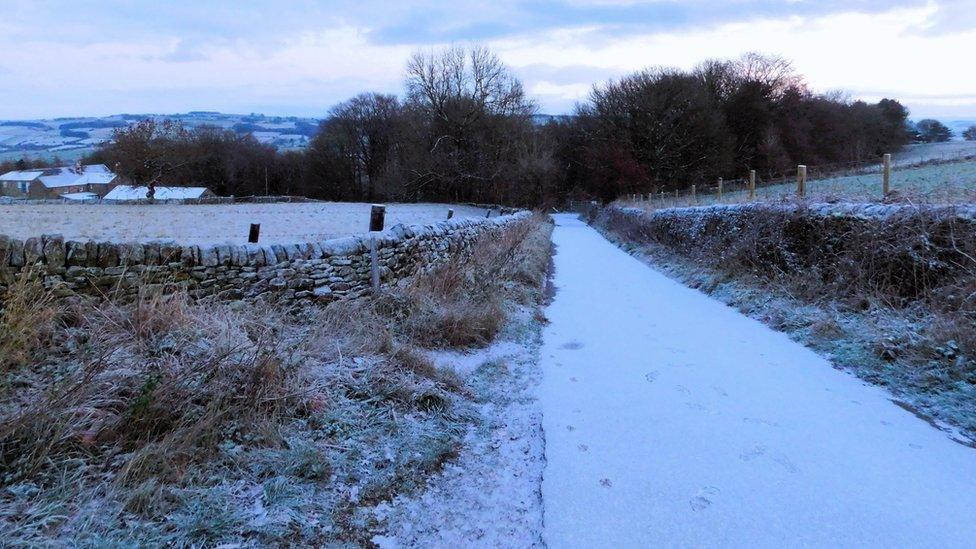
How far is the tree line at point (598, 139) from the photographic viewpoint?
4588 cm

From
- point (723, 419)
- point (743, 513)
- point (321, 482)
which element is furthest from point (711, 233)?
point (321, 482)

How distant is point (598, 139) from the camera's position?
5188 cm

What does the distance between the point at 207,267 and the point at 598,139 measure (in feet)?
165

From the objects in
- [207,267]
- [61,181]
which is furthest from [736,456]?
[61,181]

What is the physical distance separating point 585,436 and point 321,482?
1.89m

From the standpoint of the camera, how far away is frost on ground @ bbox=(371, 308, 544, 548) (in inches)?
110

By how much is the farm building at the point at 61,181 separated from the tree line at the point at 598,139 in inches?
644

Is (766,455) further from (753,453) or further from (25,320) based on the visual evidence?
(25,320)

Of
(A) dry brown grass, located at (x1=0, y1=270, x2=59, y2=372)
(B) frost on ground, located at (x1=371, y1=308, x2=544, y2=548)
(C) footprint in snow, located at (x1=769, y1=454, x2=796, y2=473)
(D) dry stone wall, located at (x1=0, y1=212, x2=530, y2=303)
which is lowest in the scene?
(B) frost on ground, located at (x1=371, y1=308, x2=544, y2=548)

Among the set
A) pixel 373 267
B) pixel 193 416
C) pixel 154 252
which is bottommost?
pixel 193 416

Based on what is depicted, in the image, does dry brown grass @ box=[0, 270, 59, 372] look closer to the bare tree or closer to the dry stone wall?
the dry stone wall

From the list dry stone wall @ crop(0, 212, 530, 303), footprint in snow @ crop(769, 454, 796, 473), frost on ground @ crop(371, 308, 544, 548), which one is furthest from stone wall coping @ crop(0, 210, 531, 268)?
footprint in snow @ crop(769, 454, 796, 473)

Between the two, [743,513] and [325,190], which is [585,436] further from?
[325,190]

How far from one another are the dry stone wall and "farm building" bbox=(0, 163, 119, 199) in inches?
2623
